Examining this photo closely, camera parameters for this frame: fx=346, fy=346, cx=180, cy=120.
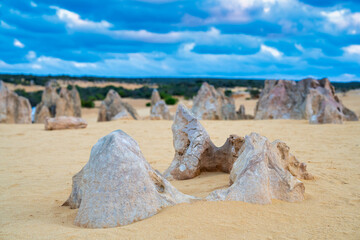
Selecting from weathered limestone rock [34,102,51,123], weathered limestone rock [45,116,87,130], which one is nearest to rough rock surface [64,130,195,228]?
weathered limestone rock [45,116,87,130]

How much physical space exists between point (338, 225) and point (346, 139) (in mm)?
6719

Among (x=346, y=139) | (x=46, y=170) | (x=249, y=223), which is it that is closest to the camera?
(x=249, y=223)

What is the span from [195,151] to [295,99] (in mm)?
12335

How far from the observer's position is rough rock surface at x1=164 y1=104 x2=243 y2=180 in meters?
5.61

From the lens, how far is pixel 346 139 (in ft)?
30.2

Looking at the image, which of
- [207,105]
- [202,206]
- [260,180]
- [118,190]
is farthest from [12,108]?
[260,180]

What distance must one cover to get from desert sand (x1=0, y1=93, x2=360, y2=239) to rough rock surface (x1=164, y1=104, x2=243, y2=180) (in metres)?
0.24

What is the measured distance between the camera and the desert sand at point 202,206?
3027 millimetres

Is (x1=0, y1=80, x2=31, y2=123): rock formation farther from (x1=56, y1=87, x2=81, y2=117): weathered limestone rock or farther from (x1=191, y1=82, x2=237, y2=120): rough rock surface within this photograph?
(x1=191, y1=82, x2=237, y2=120): rough rock surface

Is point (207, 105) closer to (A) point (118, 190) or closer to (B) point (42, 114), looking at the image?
(B) point (42, 114)

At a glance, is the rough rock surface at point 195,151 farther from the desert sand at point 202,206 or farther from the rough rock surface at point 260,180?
the rough rock surface at point 260,180

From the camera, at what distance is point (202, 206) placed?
3562 millimetres

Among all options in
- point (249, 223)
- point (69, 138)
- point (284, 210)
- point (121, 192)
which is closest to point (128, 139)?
point (121, 192)

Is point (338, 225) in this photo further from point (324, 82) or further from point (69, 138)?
point (324, 82)
